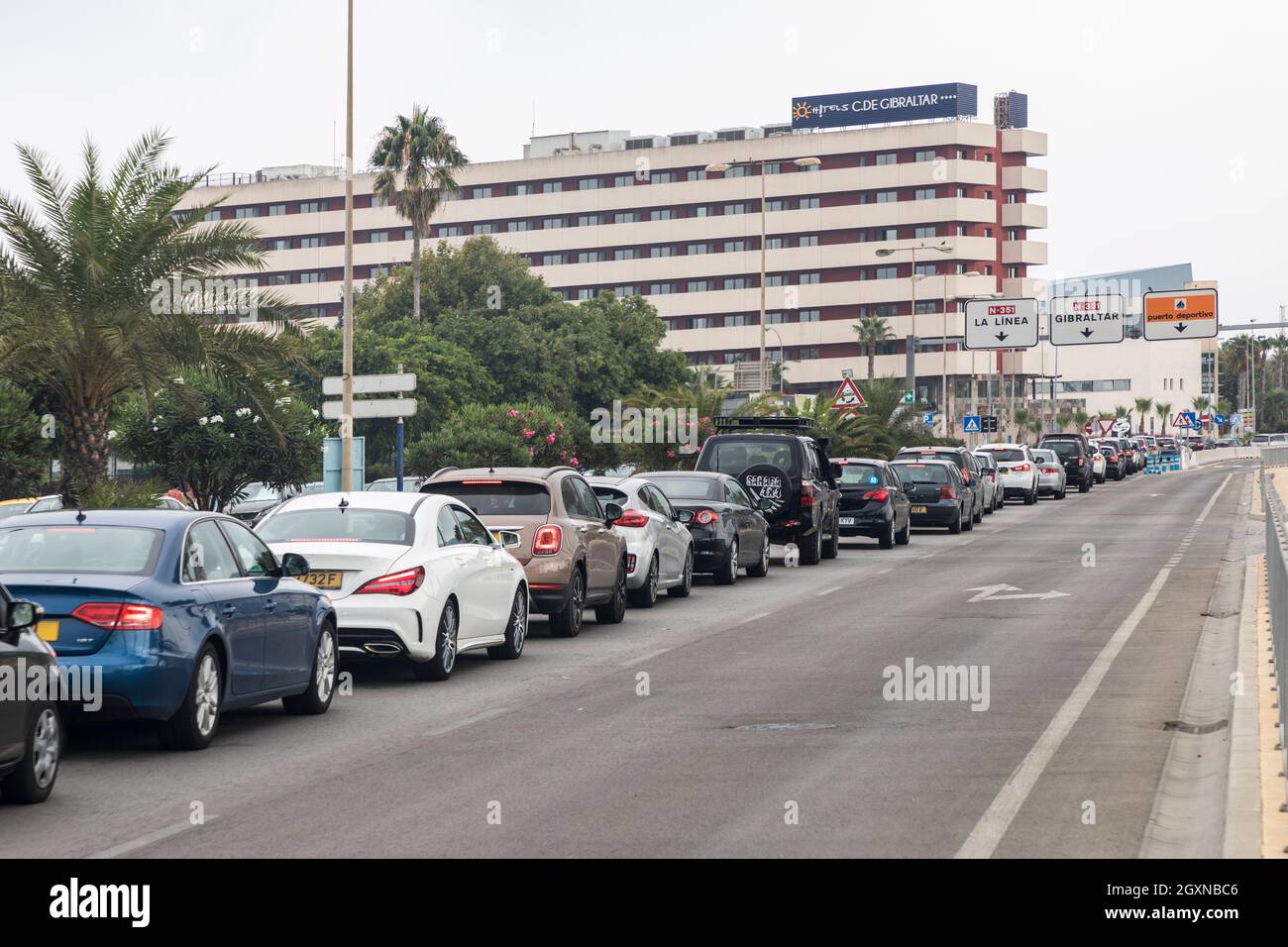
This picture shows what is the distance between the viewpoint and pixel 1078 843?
8008mm

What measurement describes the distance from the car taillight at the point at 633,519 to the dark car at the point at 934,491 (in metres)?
17.2

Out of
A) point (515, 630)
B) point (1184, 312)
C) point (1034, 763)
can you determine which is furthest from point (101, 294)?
point (1184, 312)

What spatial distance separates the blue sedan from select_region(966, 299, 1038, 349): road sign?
156 ft

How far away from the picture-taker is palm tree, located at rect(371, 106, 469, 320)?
8394 centimetres

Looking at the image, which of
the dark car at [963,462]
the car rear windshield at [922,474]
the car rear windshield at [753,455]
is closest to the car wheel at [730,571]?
the car rear windshield at [753,455]

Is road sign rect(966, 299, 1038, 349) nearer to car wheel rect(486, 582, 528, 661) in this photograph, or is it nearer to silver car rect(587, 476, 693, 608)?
silver car rect(587, 476, 693, 608)

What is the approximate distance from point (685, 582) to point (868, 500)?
35.5 feet

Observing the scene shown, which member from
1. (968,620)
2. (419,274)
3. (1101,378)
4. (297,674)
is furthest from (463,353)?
(1101,378)

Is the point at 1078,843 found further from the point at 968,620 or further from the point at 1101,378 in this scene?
the point at 1101,378

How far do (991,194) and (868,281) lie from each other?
34.0ft

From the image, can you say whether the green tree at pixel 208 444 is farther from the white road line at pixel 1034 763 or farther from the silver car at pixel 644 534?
the white road line at pixel 1034 763

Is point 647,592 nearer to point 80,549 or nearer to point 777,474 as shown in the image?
point 777,474

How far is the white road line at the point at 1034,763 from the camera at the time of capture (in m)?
8.12

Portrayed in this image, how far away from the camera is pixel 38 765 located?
9.07 metres
